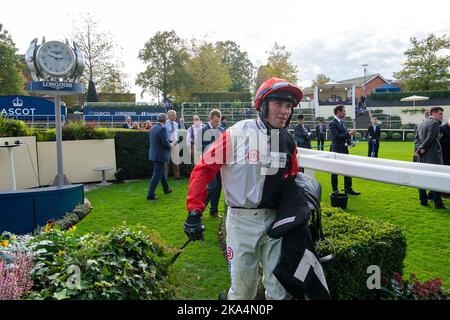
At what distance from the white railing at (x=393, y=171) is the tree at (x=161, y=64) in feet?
142

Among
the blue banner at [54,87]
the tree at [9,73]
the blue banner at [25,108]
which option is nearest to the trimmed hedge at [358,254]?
the blue banner at [54,87]

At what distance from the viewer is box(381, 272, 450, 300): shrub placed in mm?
2908

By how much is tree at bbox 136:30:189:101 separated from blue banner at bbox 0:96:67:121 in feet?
91.6

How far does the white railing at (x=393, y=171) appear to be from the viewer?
287 cm

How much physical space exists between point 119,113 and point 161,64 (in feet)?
51.2

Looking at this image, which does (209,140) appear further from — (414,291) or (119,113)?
(119,113)

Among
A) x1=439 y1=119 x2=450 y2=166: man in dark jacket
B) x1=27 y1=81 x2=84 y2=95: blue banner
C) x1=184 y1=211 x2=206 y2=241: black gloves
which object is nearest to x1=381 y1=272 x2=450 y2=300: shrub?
x1=184 y1=211 x2=206 y2=241: black gloves

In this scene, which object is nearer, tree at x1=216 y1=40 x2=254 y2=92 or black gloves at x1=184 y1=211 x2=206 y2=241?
black gloves at x1=184 y1=211 x2=206 y2=241

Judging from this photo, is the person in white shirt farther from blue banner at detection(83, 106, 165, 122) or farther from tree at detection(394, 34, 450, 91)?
tree at detection(394, 34, 450, 91)

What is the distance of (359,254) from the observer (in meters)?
3.04

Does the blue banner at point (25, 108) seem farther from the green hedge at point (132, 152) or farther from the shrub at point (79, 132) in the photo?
the green hedge at point (132, 152)

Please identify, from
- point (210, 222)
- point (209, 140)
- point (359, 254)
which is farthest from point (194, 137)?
point (359, 254)

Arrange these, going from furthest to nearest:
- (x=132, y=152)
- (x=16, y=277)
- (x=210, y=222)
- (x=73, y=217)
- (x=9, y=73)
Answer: (x=9, y=73)
(x=132, y=152)
(x=210, y=222)
(x=73, y=217)
(x=16, y=277)
